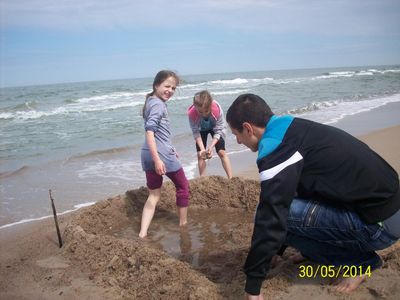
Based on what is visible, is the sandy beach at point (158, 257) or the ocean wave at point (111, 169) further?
the ocean wave at point (111, 169)

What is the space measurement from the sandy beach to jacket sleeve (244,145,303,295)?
533 mm

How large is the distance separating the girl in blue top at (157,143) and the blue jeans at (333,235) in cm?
156

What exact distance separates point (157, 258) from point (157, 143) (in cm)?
128

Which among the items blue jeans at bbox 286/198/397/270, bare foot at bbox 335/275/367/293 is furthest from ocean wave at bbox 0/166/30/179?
bare foot at bbox 335/275/367/293

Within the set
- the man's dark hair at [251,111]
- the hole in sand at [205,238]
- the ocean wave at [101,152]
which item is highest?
the man's dark hair at [251,111]

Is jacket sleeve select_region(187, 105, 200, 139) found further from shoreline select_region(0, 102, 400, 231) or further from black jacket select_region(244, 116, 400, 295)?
black jacket select_region(244, 116, 400, 295)

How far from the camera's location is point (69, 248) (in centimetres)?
348

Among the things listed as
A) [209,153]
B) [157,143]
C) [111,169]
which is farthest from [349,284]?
[111,169]

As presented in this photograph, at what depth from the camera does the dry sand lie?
8.46 ft

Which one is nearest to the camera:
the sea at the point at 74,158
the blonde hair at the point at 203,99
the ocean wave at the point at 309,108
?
the blonde hair at the point at 203,99

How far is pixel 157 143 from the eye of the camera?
3844 mm

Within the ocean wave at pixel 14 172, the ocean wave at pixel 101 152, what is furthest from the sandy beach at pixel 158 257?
the ocean wave at pixel 101 152

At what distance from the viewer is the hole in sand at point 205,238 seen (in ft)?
10.5

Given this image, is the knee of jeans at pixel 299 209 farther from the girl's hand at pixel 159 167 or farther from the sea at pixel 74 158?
the sea at pixel 74 158
